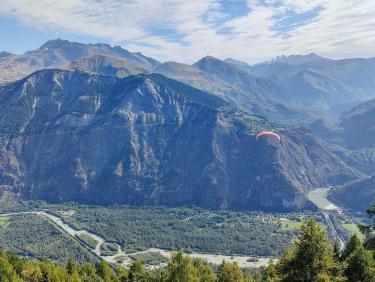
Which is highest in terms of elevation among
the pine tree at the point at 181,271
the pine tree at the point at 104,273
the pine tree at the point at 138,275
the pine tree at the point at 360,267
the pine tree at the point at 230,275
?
the pine tree at the point at 360,267

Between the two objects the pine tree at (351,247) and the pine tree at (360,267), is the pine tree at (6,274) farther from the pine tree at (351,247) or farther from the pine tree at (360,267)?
the pine tree at (360,267)

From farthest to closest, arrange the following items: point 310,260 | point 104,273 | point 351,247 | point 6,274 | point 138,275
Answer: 1. point 104,273
2. point 138,275
3. point 6,274
4. point 351,247
5. point 310,260

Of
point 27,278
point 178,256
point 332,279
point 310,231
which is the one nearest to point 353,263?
point 332,279

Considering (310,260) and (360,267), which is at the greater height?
(310,260)

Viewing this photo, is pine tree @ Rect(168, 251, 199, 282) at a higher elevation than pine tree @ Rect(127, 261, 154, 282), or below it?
higher

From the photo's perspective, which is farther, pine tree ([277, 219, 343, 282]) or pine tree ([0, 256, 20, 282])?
pine tree ([0, 256, 20, 282])

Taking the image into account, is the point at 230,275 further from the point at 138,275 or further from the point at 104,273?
the point at 104,273

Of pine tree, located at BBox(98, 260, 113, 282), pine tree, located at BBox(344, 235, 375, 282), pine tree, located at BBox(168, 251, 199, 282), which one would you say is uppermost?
pine tree, located at BBox(344, 235, 375, 282)

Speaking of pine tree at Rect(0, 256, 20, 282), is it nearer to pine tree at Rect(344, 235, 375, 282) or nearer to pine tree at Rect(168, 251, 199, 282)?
pine tree at Rect(168, 251, 199, 282)

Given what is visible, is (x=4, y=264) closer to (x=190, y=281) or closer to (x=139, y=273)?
(x=139, y=273)

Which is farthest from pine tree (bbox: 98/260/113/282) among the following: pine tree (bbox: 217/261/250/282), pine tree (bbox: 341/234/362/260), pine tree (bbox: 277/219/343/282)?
pine tree (bbox: 277/219/343/282)

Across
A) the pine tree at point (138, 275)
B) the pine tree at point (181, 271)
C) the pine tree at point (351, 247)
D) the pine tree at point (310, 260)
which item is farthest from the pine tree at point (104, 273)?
the pine tree at point (310, 260)

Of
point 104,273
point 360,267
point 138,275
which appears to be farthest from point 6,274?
point 360,267
